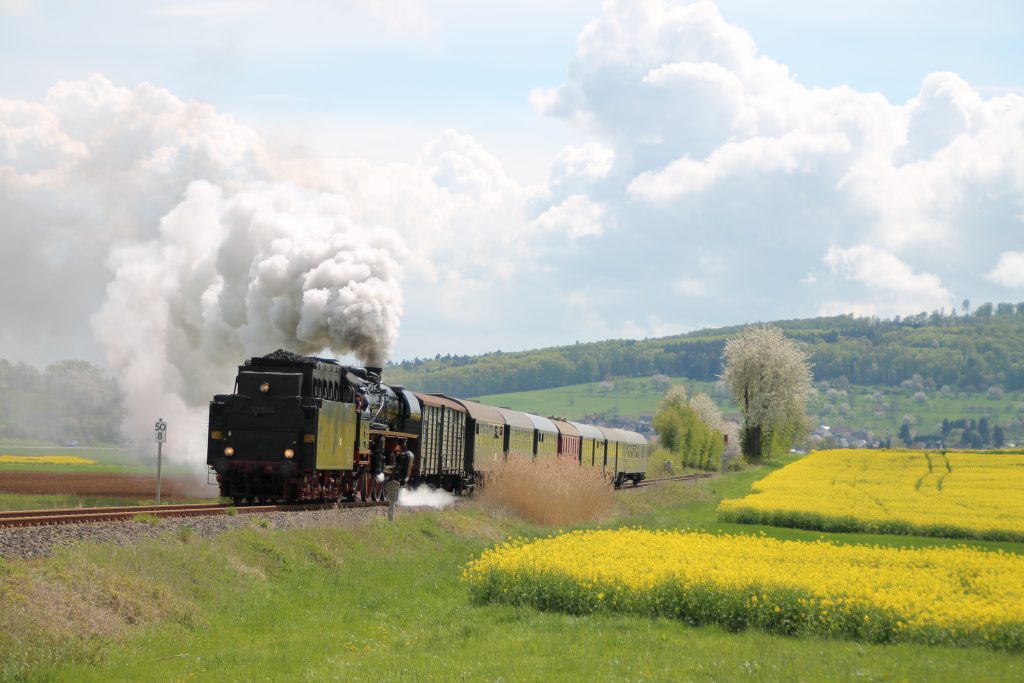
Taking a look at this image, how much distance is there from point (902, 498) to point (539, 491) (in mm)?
24406

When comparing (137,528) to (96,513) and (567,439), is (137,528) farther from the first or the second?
(567,439)

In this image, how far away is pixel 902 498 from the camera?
167 ft

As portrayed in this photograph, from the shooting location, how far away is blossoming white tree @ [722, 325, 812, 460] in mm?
111250

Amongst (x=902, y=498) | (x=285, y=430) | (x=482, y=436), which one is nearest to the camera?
(x=285, y=430)

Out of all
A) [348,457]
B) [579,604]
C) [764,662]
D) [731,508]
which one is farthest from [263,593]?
[731,508]

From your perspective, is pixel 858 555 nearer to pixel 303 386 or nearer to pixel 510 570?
pixel 510 570

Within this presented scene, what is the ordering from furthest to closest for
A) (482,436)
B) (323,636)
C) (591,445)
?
(591,445), (482,436), (323,636)

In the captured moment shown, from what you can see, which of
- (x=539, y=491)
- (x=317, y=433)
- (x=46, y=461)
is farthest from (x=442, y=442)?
(x=46, y=461)

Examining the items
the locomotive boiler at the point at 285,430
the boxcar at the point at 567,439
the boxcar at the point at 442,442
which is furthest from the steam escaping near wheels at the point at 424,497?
the boxcar at the point at 567,439

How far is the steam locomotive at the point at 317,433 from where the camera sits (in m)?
26.3

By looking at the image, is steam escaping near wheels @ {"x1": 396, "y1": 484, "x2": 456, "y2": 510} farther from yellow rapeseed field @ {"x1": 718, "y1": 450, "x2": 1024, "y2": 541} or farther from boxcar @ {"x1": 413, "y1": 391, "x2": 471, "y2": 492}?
yellow rapeseed field @ {"x1": 718, "y1": 450, "x2": 1024, "y2": 541}

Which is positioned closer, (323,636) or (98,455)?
(323,636)

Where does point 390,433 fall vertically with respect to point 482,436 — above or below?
above

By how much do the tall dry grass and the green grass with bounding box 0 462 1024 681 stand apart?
13.0 m
